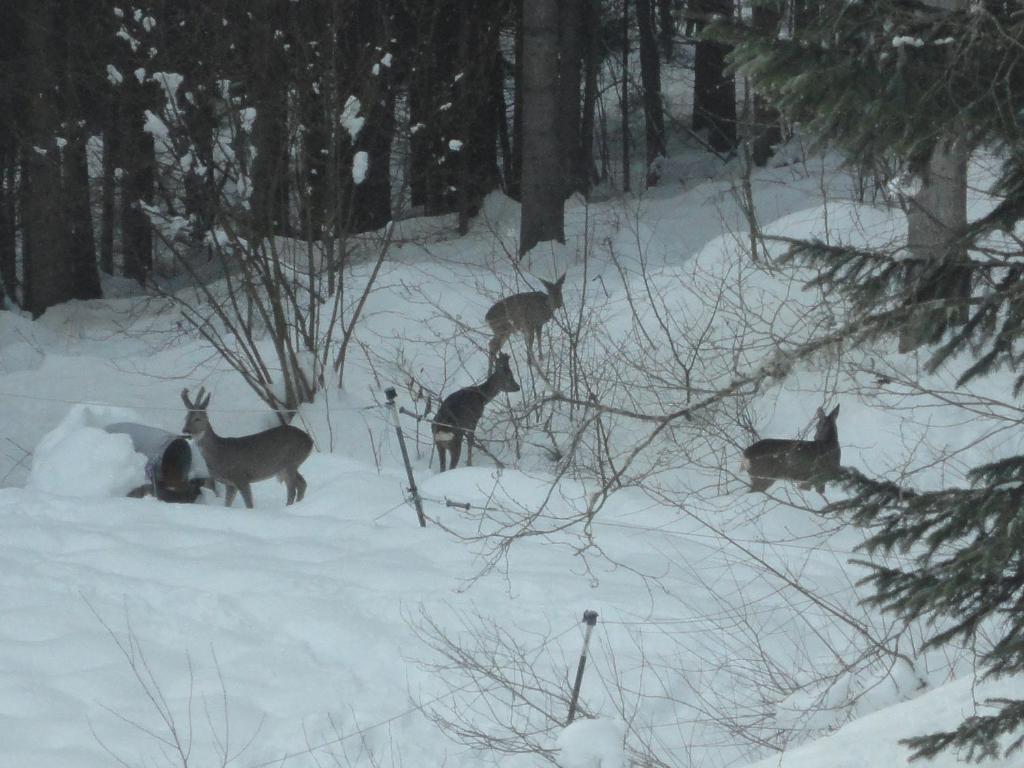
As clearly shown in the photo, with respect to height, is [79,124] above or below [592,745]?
above

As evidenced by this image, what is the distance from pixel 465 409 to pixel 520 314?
156 centimetres

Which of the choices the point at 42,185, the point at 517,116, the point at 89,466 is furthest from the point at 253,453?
the point at 517,116

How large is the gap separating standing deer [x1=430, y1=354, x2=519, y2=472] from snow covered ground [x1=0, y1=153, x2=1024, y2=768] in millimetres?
489

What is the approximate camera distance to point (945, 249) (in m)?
3.49

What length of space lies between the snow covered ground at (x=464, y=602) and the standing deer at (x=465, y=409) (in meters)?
0.49

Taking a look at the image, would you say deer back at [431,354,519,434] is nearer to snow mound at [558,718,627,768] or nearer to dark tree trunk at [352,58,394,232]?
dark tree trunk at [352,58,394,232]

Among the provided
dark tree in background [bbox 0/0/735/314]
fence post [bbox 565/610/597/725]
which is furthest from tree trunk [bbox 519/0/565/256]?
fence post [bbox 565/610/597/725]

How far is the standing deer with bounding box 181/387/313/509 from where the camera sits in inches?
380

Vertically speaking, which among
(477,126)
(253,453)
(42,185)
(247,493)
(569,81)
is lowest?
(247,493)

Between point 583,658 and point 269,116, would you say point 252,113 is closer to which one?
point 269,116

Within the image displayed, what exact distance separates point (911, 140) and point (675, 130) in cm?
2578

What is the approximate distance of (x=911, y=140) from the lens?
3266 millimetres

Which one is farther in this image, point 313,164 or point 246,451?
point 313,164

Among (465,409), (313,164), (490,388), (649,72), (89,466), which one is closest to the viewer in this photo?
(89,466)
